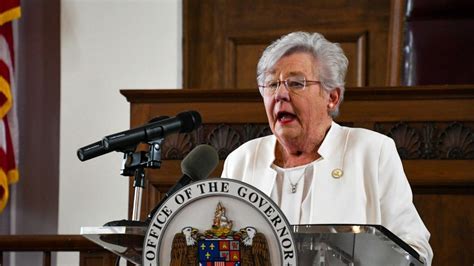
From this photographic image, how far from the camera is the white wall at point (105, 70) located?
5.14 metres

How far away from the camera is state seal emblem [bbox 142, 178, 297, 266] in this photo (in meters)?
1.86

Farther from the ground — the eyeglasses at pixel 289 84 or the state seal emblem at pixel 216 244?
the eyeglasses at pixel 289 84

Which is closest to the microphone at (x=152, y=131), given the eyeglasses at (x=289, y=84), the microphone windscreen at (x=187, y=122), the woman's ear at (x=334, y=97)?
the microphone windscreen at (x=187, y=122)

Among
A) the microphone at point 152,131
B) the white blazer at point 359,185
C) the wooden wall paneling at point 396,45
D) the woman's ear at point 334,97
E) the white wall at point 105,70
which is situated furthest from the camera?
the white wall at point 105,70

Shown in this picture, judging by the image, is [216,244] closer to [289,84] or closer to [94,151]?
[94,151]

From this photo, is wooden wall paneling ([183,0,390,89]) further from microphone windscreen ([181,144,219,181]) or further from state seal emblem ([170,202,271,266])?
state seal emblem ([170,202,271,266])

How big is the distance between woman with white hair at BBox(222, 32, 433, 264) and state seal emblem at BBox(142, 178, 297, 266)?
0.73m

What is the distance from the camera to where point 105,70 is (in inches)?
209

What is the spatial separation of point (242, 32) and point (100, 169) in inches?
44.7

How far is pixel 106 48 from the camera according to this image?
5316 mm

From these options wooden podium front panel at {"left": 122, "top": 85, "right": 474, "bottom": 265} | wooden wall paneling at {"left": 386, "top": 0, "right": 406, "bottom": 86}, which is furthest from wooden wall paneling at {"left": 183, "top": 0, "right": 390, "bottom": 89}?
wooden podium front panel at {"left": 122, "top": 85, "right": 474, "bottom": 265}

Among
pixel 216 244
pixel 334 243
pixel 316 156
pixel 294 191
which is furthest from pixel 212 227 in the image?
pixel 316 156

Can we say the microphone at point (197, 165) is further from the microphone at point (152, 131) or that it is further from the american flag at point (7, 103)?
the american flag at point (7, 103)

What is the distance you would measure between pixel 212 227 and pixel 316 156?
92 centimetres
